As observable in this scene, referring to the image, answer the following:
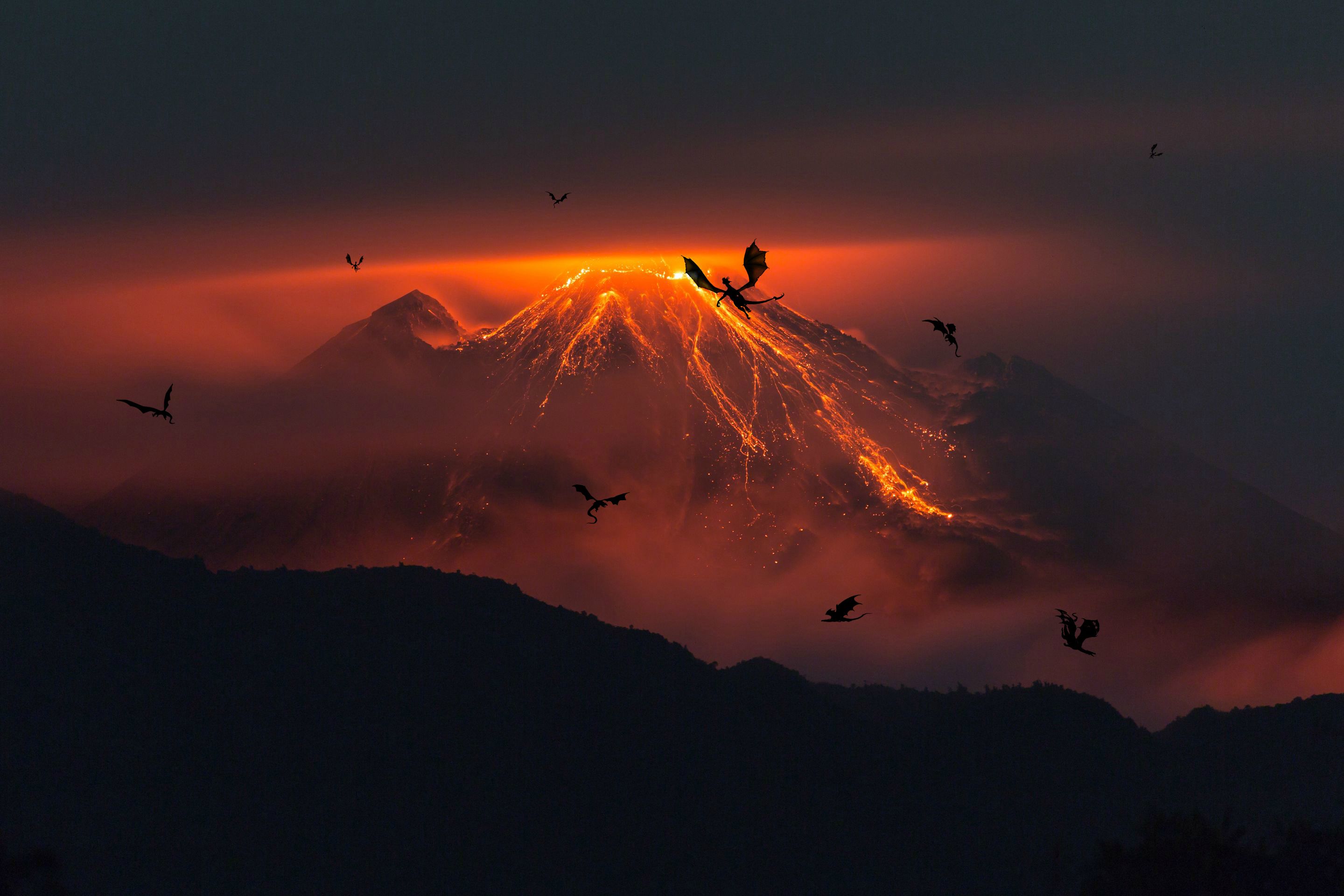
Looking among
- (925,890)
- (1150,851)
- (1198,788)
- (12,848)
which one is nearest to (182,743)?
(12,848)

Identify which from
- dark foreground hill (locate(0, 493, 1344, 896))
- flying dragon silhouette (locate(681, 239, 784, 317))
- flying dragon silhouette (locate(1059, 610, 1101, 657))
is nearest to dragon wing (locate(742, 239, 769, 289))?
flying dragon silhouette (locate(681, 239, 784, 317))

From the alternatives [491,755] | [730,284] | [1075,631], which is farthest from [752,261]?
[491,755]

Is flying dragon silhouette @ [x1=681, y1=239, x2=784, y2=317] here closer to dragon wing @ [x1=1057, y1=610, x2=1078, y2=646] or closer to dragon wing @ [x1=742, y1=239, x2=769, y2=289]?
dragon wing @ [x1=742, y1=239, x2=769, y2=289]

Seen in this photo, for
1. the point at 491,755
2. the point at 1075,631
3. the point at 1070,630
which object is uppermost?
Answer: the point at 1070,630

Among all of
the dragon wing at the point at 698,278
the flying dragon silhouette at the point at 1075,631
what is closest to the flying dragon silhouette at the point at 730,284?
the dragon wing at the point at 698,278

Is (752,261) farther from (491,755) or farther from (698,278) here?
(491,755)

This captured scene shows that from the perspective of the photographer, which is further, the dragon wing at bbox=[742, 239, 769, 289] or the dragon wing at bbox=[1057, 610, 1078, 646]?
the dragon wing at bbox=[1057, 610, 1078, 646]

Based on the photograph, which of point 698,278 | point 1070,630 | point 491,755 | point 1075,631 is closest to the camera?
point 698,278
